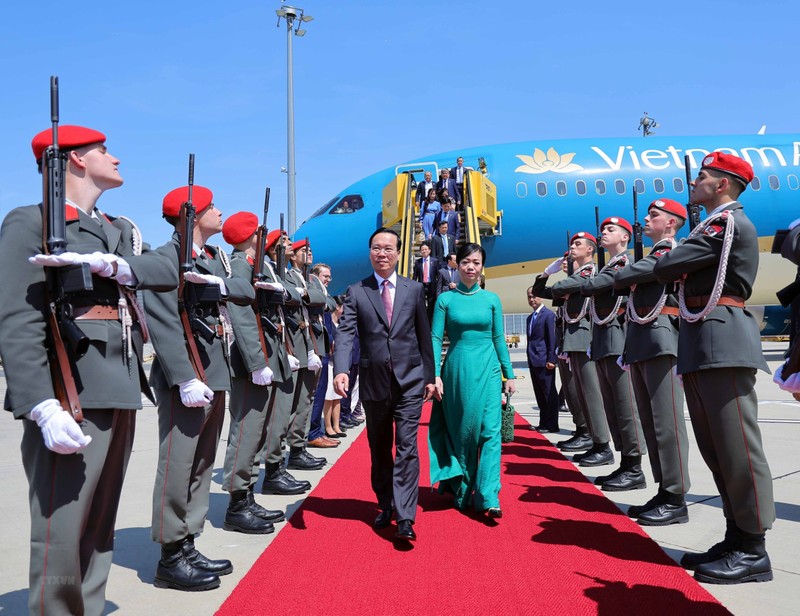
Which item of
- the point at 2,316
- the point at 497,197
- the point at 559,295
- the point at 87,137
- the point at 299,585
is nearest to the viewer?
the point at 2,316

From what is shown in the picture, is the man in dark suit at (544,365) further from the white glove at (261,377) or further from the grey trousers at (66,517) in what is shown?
the grey trousers at (66,517)

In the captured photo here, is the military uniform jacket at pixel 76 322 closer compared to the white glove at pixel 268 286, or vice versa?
the military uniform jacket at pixel 76 322

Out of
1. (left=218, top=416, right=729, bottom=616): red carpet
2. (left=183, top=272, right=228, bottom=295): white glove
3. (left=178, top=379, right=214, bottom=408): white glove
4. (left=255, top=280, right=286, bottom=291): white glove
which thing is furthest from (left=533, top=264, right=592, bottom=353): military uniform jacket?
(left=178, top=379, right=214, bottom=408): white glove

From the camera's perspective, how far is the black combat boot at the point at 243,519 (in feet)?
13.6

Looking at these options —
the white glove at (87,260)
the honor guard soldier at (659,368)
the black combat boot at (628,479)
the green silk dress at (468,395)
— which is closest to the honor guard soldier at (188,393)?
the white glove at (87,260)

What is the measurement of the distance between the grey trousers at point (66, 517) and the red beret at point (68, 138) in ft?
3.25

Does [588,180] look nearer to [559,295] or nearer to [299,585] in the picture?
[559,295]

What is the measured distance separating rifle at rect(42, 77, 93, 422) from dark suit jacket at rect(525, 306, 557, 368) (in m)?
6.78

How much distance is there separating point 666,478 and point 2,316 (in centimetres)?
380

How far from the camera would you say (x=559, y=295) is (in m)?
6.62

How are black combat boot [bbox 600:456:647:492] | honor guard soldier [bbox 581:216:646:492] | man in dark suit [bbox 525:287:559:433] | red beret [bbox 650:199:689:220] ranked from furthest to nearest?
man in dark suit [bbox 525:287:559:433], honor guard soldier [bbox 581:216:646:492], black combat boot [bbox 600:456:647:492], red beret [bbox 650:199:689:220]

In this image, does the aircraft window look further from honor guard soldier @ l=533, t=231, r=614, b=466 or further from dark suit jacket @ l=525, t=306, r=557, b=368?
honor guard soldier @ l=533, t=231, r=614, b=466

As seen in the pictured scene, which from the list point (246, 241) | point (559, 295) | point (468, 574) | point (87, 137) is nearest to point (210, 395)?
point (87, 137)

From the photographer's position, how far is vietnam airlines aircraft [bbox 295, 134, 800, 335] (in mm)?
14930
